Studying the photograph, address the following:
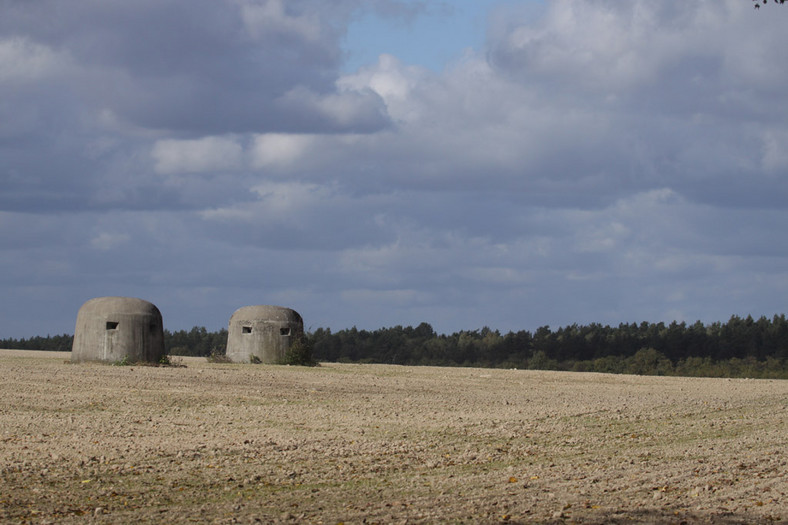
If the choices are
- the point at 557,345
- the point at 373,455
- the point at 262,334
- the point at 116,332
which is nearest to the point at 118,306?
the point at 116,332

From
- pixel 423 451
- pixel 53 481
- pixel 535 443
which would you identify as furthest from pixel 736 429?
pixel 53 481

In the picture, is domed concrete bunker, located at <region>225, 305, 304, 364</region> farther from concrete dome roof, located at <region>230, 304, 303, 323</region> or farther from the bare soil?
the bare soil

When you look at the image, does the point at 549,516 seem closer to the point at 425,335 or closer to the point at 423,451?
the point at 423,451

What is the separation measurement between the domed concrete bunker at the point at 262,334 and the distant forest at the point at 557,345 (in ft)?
46.8

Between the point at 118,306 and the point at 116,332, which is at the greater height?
the point at 118,306

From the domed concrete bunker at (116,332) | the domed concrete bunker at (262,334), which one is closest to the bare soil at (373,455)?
the domed concrete bunker at (116,332)

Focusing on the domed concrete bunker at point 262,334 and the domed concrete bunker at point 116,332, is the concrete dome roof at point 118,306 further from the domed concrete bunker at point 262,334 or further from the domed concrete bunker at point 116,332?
the domed concrete bunker at point 262,334

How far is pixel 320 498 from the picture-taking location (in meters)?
8.60

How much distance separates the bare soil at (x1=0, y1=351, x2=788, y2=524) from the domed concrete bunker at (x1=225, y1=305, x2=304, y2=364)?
10.9 metres

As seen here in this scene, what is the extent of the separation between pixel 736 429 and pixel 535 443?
3.93 m

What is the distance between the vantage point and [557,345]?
Result: 51062 mm

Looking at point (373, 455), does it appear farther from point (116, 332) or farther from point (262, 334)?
point (262, 334)

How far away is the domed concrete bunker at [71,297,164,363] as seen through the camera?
86.3ft

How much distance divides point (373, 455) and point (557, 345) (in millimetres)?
41068
